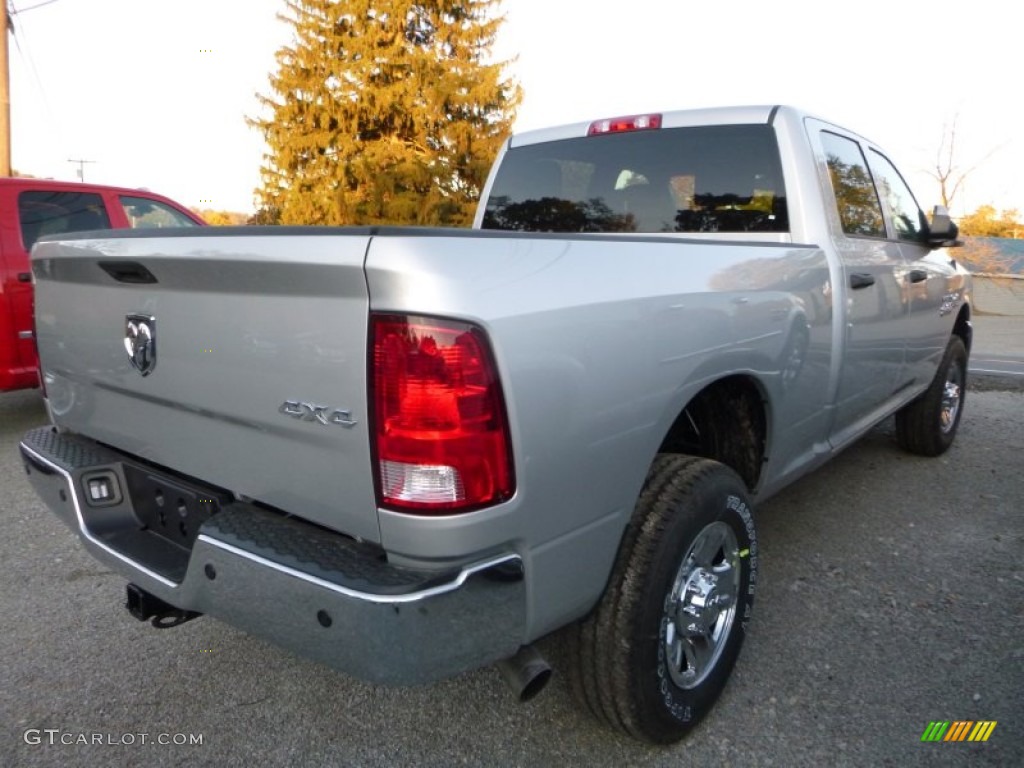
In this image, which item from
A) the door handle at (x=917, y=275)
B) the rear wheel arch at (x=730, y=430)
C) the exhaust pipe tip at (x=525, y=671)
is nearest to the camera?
the exhaust pipe tip at (x=525, y=671)

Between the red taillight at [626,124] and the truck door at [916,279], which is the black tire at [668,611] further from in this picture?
the truck door at [916,279]

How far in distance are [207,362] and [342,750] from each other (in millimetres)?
1178

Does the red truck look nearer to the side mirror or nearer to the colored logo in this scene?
the side mirror

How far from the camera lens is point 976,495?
4141 mm

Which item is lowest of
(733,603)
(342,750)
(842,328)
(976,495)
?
(976,495)

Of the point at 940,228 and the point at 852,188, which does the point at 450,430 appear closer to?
the point at 852,188

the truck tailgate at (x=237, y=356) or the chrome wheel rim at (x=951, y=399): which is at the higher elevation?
the truck tailgate at (x=237, y=356)

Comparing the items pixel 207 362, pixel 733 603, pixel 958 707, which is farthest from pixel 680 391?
pixel 958 707

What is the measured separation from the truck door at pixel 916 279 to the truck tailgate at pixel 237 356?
299 cm

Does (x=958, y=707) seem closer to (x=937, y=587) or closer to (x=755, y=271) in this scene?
(x=937, y=587)

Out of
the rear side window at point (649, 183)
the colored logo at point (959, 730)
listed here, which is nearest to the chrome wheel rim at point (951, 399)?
the rear side window at point (649, 183)

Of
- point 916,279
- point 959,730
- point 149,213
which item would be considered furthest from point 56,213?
point 959,730

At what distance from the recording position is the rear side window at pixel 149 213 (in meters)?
6.25

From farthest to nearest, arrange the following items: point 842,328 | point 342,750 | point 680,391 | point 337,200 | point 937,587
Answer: point 337,200
point 937,587
point 842,328
point 342,750
point 680,391
